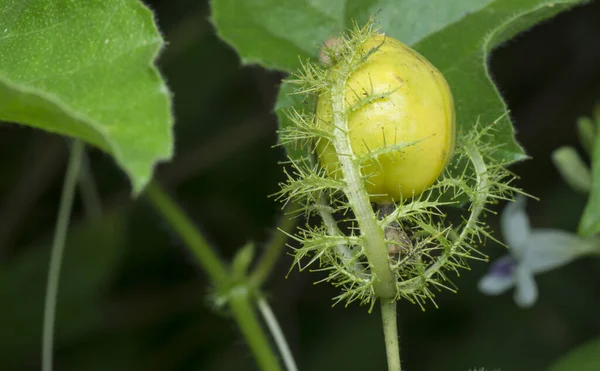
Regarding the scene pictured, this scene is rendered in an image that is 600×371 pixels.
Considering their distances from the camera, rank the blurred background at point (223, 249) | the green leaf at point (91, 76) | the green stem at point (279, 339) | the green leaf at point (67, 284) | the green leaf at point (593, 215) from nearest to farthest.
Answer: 1. the green leaf at point (91, 76)
2. the green leaf at point (593, 215)
3. the green stem at point (279, 339)
4. the green leaf at point (67, 284)
5. the blurred background at point (223, 249)

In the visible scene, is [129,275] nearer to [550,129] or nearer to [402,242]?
[550,129]

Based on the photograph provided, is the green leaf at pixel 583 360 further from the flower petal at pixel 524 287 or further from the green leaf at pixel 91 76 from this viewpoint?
the green leaf at pixel 91 76

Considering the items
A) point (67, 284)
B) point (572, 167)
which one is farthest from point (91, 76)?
point (67, 284)

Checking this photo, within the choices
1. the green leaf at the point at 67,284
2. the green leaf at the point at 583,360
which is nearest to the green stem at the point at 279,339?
the green leaf at the point at 583,360

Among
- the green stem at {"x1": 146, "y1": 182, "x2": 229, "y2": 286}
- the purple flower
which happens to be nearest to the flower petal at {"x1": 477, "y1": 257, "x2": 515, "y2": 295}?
the purple flower

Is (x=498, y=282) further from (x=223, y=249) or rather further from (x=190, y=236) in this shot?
(x=223, y=249)

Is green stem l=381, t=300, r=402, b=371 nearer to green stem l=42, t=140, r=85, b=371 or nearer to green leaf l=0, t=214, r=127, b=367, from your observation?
green stem l=42, t=140, r=85, b=371
